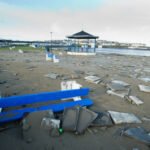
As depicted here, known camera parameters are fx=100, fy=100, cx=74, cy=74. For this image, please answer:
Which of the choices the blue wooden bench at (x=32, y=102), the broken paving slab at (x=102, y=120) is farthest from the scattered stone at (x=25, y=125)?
the broken paving slab at (x=102, y=120)

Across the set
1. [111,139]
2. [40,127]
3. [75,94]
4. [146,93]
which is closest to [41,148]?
[40,127]

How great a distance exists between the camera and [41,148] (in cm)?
182

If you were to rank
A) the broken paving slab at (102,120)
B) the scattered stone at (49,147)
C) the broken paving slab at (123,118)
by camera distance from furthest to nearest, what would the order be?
the broken paving slab at (123,118)
the broken paving slab at (102,120)
the scattered stone at (49,147)

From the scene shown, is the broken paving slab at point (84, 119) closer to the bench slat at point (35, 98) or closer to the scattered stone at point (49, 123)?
the scattered stone at point (49, 123)

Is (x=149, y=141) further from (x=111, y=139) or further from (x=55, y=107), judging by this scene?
(x=55, y=107)

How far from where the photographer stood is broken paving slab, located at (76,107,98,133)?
2.16m

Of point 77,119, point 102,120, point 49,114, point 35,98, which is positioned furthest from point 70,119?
point 35,98

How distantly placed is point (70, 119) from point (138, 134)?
1.48 m

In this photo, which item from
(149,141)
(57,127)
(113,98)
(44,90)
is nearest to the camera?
(149,141)

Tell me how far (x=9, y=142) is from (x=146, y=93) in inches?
197

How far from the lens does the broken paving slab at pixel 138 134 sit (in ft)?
6.56

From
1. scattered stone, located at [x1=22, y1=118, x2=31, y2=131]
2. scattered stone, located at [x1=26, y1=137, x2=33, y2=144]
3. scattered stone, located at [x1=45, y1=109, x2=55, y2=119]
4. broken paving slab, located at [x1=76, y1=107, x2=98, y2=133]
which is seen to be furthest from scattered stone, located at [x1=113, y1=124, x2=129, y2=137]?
scattered stone, located at [x1=22, y1=118, x2=31, y2=131]

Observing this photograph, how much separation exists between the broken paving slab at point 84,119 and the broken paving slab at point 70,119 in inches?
3.6

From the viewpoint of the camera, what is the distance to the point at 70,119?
2285mm
